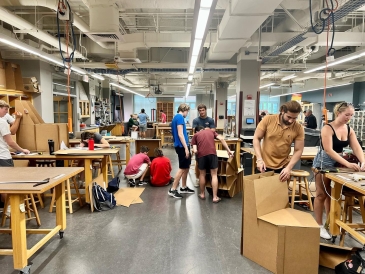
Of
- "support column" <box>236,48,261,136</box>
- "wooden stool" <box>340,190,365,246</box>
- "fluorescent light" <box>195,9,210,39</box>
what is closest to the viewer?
"wooden stool" <box>340,190,365,246</box>

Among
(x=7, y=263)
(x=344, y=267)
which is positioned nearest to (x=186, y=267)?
(x=344, y=267)

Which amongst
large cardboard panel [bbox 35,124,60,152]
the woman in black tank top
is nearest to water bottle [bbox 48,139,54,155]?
large cardboard panel [bbox 35,124,60,152]

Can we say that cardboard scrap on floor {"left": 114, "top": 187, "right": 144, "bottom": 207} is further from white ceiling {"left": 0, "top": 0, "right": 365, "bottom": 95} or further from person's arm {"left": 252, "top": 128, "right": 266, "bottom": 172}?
white ceiling {"left": 0, "top": 0, "right": 365, "bottom": 95}

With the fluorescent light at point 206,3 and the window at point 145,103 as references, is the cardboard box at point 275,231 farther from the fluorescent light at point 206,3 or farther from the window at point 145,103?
the window at point 145,103

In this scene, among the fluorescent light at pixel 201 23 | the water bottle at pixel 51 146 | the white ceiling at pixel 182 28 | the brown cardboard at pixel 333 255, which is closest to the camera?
the brown cardboard at pixel 333 255

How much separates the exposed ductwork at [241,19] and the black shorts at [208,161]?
2.17 metres

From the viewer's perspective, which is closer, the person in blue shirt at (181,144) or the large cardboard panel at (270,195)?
the large cardboard panel at (270,195)

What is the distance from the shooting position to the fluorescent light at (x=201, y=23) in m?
2.96

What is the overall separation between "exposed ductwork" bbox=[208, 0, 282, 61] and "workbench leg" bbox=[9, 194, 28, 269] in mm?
3415

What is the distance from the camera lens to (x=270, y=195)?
2.38 metres

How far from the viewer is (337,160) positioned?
256 cm

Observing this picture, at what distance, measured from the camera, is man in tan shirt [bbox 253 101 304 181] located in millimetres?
2705

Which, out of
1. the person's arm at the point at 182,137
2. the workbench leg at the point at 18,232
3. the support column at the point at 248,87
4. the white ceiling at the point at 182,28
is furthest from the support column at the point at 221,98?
the workbench leg at the point at 18,232

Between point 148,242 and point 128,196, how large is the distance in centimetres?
162
